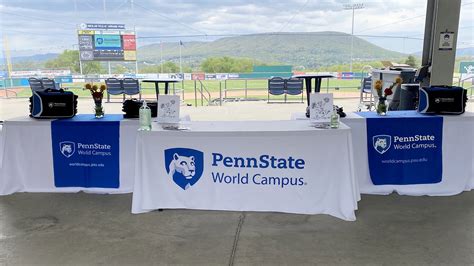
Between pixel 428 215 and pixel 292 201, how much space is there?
1.04 meters

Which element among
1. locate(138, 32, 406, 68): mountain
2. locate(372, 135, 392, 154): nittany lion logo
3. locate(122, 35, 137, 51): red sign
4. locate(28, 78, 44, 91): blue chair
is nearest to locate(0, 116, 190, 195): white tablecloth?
locate(372, 135, 392, 154): nittany lion logo

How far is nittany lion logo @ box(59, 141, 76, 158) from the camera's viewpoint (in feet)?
10.4

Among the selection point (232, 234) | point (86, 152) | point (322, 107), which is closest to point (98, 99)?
point (86, 152)

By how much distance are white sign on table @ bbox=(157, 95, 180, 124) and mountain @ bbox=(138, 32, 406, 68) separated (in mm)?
9823

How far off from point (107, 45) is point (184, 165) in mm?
13626

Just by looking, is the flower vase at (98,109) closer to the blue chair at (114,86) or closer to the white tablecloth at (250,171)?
the white tablecloth at (250,171)

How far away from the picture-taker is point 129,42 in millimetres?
15258

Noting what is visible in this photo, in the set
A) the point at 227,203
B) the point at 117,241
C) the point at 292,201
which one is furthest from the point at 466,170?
the point at 117,241

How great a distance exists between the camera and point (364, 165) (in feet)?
10.2

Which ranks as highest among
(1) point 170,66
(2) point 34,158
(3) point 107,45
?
(3) point 107,45

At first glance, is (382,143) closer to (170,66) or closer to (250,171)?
(250,171)

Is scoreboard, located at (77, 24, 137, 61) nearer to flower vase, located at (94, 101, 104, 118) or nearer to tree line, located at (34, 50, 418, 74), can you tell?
Answer: tree line, located at (34, 50, 418, 74)

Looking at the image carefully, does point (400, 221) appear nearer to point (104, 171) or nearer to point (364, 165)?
point (364, 165)

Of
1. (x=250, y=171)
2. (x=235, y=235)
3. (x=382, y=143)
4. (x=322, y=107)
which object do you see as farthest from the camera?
(x=382, y=143)
